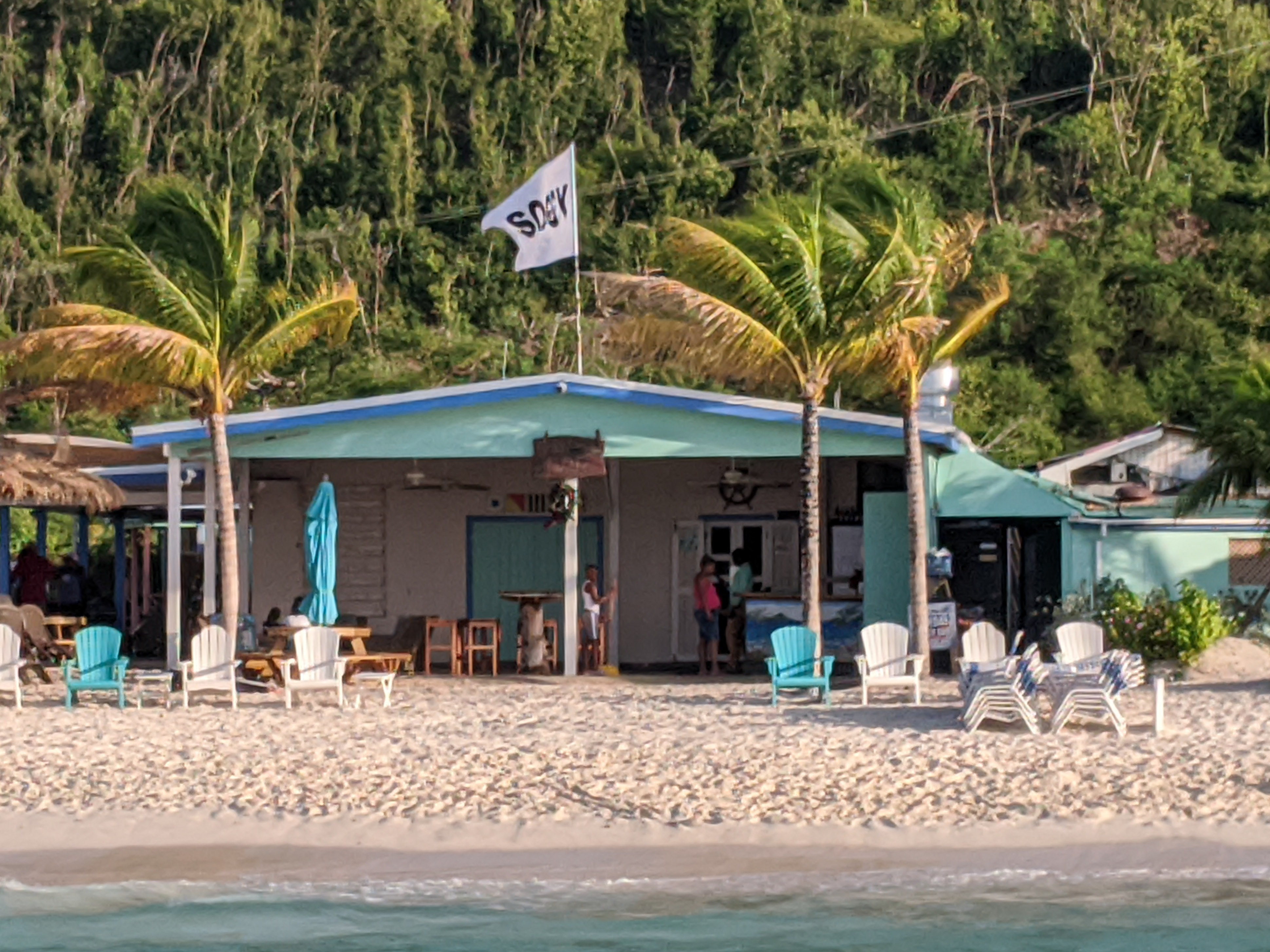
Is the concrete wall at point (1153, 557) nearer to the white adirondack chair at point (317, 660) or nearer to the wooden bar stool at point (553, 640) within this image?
the wooden bar stool at point (553, 640)

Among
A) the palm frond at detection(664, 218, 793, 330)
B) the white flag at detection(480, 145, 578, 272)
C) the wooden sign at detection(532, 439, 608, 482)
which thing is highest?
the white flag at detection(480, 145, 578, 272)

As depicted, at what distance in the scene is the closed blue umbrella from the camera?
18.7 meters

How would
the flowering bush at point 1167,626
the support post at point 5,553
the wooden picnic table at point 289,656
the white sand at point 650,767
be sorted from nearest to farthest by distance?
1. the white sand at point 650,767
2. the wooden picnic table at point 289,656
3. the flowering bush at point 1167,626
4. the support post at point 5,553

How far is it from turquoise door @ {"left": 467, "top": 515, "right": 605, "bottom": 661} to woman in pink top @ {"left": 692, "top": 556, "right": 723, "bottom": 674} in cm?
223

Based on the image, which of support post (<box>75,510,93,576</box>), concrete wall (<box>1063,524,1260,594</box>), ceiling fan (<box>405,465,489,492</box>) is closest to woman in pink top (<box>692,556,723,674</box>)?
ceiling fan (<box>405,465,489,492</box>)

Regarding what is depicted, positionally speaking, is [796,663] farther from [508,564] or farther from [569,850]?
[508,564]

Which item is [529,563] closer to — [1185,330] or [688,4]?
[1185,330]

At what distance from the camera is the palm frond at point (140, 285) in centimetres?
1806

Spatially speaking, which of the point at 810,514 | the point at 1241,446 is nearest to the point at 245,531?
the point at 810,514

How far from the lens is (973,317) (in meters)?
19.2

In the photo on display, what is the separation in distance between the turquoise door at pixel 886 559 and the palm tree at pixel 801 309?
3.61 feet

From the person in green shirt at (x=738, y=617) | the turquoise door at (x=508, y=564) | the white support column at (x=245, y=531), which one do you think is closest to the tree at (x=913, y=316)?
the person in green shirt at (x=738, y=617)

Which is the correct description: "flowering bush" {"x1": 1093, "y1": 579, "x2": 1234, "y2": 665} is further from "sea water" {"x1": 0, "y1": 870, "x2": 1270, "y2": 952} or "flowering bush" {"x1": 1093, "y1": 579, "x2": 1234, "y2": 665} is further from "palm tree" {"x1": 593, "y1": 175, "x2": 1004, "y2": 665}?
"sea water" {"x1": 0, "y1": 870, "x2": 1270, "y2": 952}

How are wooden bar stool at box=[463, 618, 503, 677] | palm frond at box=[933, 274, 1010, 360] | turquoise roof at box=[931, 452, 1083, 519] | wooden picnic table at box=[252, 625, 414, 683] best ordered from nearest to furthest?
1. wooden picnic table at box=[252, 625, 414, 683]
2. palm frond at box=[933, 274, 1010, 360]
3. turquoise roof at box=[931, 452, 1083, 519]
4. wooden bar stool at box=[463, 618, 503, 677]
